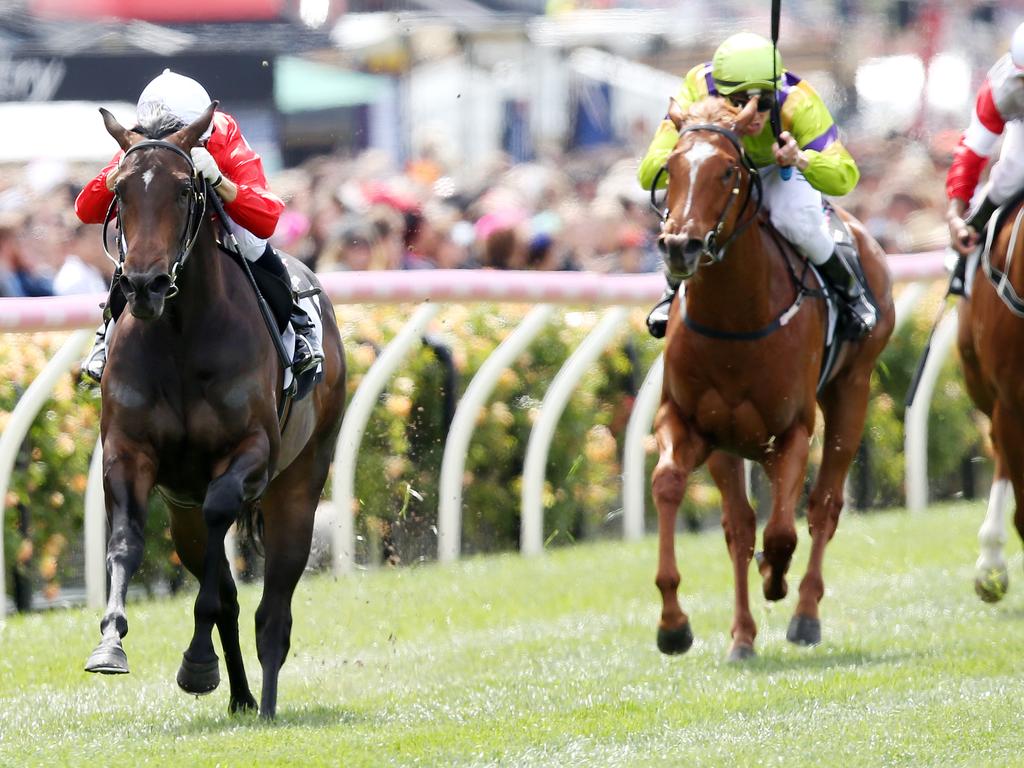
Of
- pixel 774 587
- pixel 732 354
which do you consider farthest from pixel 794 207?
pixel 774 587

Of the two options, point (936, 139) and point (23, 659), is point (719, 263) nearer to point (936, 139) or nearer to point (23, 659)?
point (23, 659)

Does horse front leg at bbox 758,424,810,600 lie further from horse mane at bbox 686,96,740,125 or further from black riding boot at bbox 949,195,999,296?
black riding boot at bbox 949,195,999,296

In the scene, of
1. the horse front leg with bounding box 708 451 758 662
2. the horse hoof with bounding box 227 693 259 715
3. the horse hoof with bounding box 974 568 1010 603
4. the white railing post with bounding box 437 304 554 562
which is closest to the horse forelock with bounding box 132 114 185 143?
the horse hoof with bounding box 227 693 259 715

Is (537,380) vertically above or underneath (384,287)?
underneath

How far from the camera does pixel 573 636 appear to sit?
7418 millimetres

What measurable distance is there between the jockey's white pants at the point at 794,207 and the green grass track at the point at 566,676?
4.54 feet

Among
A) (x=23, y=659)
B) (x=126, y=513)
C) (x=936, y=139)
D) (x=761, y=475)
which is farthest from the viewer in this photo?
(x=936, y=139)

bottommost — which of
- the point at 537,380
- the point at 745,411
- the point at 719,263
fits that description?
the point at 537,380

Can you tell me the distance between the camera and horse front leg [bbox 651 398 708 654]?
6.34m

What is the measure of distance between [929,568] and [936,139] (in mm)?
12145

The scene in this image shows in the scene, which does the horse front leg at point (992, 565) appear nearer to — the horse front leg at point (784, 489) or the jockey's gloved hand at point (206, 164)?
the horse front leg at point (784, 489)

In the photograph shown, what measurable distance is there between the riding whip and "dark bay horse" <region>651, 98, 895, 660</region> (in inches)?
6.8

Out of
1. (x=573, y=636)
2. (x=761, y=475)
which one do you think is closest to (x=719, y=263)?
(x=573, y=636)

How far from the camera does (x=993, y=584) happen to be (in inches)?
307
